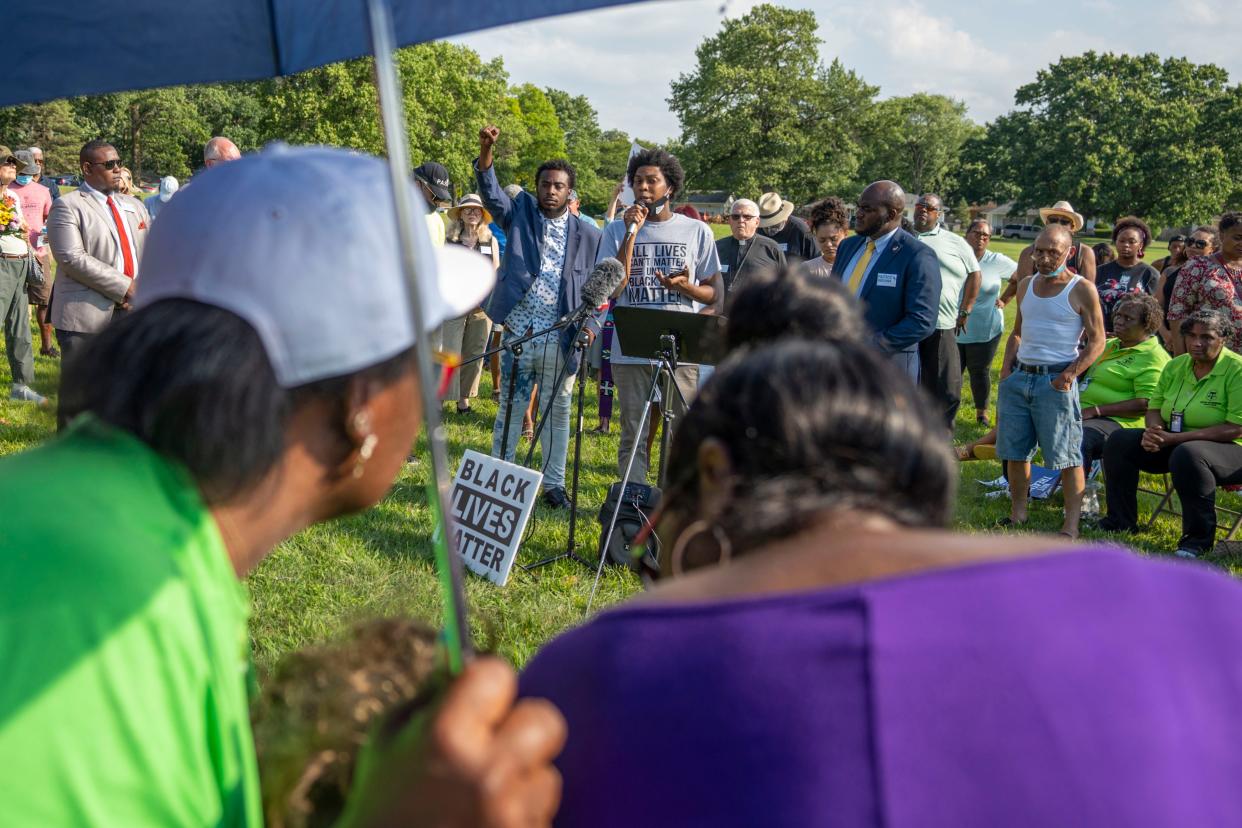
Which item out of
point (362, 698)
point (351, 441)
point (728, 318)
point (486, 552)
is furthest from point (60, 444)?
point (486, 552)

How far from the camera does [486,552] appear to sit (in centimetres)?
511

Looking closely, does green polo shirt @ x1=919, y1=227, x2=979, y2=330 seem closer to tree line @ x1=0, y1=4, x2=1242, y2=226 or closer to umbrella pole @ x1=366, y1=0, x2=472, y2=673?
umbrella pole @ x1=366, y1=0, x2=472, y2=673

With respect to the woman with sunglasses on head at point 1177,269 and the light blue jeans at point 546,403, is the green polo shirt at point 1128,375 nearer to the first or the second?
the woman with sunglasses on head at point 1177,269

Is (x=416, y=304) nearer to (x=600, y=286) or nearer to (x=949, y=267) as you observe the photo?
(x=600, y=286)

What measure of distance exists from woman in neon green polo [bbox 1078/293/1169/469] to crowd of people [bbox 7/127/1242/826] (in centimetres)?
667

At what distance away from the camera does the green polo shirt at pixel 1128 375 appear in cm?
710

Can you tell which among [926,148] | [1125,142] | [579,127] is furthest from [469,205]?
[926,148]

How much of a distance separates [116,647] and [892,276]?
18.1ft

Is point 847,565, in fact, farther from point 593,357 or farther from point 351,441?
point 593,357

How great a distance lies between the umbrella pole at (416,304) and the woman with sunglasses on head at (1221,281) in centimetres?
768

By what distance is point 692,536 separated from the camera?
1.34m

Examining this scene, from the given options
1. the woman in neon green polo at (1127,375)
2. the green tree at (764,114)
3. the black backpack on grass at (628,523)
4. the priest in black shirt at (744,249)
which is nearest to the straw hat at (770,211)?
the priest in black shirt at (744,249)

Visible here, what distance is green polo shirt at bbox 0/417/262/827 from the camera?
35.1 inches

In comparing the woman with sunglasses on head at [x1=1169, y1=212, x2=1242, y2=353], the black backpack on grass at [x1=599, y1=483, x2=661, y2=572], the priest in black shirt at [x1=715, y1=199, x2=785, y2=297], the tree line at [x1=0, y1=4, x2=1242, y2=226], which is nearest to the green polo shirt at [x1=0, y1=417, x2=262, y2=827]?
the black backpack on grass at [x1=599, y1=483, x2=661, y2=572]
